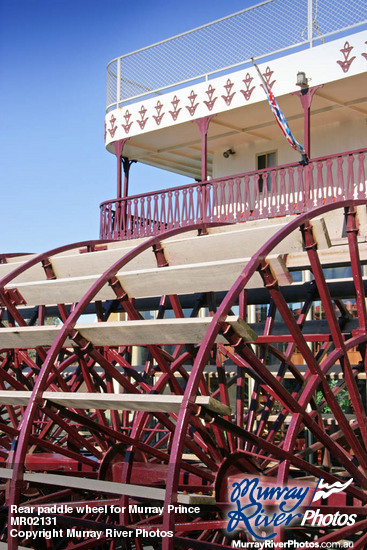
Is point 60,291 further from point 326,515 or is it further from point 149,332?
point 326,515

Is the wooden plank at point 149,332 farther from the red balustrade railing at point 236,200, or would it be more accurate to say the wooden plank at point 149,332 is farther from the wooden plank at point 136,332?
the red balustrade railing at point 236,200

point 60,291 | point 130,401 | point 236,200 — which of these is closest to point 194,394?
point 130,401

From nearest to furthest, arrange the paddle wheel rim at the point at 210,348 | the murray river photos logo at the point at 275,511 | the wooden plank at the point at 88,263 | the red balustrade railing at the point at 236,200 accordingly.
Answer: the paddle wheel rim at the point at 210,348, the murray river photos logo at the point at 275,511, the wooden plank at the point at 88,263, the red balustrade railing at the point at 236,200

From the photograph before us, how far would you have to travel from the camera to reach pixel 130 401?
5.86 metres

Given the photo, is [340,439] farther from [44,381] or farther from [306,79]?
[306,79]

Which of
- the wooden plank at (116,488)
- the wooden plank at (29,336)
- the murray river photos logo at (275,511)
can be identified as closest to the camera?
the wooden plank at (116,488)

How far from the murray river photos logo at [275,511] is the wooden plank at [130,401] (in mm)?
996

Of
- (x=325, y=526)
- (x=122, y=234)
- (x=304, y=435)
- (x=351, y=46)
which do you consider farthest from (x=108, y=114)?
(x=325, y=526)

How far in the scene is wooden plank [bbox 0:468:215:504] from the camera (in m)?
5.29

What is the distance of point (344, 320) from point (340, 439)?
1.61 m

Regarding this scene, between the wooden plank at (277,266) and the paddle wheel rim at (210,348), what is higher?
the wooden plank at (277,266)

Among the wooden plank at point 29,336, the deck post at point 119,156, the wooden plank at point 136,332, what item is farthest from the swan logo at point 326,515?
the deck post at point 119,156

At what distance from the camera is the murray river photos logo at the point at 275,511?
5.98m

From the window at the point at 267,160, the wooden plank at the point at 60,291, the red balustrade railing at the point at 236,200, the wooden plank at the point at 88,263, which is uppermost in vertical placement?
the window at the point at 267,160
